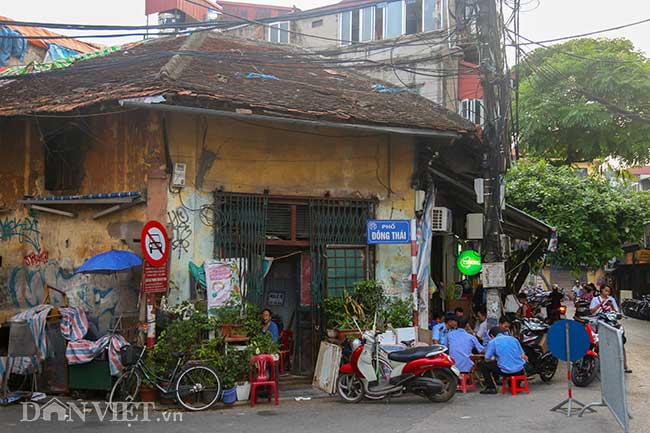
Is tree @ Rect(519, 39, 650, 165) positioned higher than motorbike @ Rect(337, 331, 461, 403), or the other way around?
tree @ Rect(519, 39, 650, 165)

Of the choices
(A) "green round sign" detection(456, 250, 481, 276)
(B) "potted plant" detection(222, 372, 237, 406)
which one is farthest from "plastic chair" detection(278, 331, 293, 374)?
(A) "green round sign" detection(456, 250, 481, 276)

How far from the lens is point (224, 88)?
11594 mm

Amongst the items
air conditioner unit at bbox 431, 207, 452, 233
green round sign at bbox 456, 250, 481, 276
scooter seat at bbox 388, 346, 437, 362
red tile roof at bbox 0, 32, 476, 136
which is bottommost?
scooter seat at bbox 388, 346, 437, 362

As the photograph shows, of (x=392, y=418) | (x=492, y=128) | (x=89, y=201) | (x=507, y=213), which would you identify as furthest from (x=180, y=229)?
(x=507, y=213)

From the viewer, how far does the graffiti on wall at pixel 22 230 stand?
1228 cm

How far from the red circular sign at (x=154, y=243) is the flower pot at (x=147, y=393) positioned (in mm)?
1833

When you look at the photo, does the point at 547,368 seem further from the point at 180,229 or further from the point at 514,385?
the point at 180,229

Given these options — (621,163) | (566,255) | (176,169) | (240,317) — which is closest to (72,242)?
(176,169)

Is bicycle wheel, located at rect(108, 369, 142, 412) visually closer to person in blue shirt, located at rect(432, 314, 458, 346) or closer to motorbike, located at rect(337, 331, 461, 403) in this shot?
motorbike, located at rect(337, 331, 461, 403)

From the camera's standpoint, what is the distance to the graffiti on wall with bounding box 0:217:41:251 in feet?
40.3

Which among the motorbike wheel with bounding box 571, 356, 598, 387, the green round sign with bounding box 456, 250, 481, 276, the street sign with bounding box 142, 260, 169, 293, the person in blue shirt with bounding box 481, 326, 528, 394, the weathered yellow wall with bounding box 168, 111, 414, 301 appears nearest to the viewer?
the street sign with bounding box 142, 260, 169, 293

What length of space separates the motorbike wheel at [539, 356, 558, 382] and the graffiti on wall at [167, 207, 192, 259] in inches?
260

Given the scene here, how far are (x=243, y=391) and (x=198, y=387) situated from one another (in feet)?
2.66

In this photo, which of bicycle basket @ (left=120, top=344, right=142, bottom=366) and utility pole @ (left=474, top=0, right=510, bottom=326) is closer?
bicycle basket @ (left=120, top=344, right=142, bottom=366)
